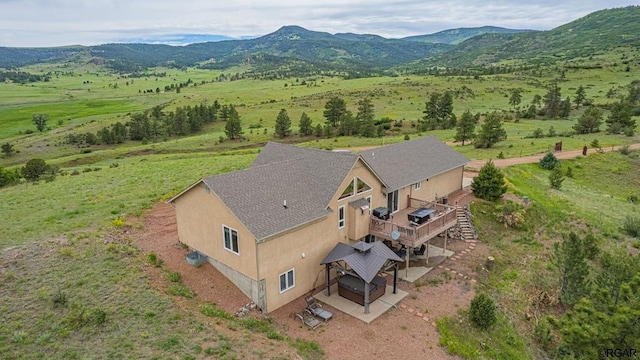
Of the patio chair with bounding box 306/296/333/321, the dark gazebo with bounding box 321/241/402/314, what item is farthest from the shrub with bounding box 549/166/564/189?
the patio chair with bounding box 306/296/333/321

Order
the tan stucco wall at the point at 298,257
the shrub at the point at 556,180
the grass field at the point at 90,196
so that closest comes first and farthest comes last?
the tan stucco wall at the point at 298,257 < the grass field at the point at 90,196 < the shrub at the point at 556,180

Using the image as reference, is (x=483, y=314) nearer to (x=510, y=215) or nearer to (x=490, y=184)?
(x=510, y=215)

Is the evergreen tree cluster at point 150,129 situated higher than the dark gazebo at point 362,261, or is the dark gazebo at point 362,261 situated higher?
the dark gazebo at point 362,261

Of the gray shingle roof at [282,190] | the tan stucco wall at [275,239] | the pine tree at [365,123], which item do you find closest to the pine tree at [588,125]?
the pine tree at [365,123]

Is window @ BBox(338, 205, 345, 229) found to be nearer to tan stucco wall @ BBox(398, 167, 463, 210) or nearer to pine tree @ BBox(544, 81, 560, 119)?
tan stucco wall @ BBox(398, 167, 463, 210)

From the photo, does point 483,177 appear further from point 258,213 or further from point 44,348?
point 44,348

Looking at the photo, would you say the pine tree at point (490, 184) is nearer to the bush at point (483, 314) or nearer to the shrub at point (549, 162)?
the bush at point (483, 314)

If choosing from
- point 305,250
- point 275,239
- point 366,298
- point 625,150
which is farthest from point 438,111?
point 275,239
